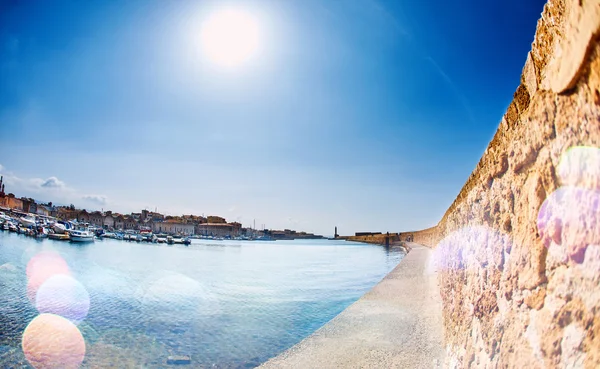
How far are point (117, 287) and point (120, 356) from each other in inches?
376

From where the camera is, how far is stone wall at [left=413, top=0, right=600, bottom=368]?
1557mm

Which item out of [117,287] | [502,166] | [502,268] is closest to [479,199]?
[502,166]

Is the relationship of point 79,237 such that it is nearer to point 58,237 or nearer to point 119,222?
point 58,237

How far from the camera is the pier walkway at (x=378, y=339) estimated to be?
5.36 metres

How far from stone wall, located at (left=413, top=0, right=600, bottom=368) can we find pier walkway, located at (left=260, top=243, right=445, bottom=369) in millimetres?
2522

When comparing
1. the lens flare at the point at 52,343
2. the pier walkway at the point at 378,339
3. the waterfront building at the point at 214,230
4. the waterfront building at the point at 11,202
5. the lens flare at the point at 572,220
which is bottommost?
the waterfront building at the point at 214,230

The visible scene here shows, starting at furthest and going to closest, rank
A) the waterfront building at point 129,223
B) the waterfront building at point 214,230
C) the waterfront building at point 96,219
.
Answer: the waterfront building at point 214,230, the waterfront building at point 129,223, the waterfront building at point 96,219

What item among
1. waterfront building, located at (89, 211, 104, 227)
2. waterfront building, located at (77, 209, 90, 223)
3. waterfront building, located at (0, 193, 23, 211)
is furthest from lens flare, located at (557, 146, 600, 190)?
waterfront building, located at (89, 211, 104, 227)

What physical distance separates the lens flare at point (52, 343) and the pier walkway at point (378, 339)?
4.31m

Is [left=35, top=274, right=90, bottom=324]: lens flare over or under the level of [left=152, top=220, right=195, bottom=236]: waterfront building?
over

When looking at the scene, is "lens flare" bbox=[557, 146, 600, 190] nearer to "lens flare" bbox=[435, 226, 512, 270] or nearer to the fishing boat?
"lens flare" bbox=[435, 226, 512, 270]

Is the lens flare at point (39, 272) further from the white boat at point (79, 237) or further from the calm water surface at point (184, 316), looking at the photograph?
the white boat at point (79, 237)

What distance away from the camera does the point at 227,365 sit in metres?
6.54

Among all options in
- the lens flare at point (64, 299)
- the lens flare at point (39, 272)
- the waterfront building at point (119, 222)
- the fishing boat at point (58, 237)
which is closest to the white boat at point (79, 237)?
the fishing boat at point (58, 237)
